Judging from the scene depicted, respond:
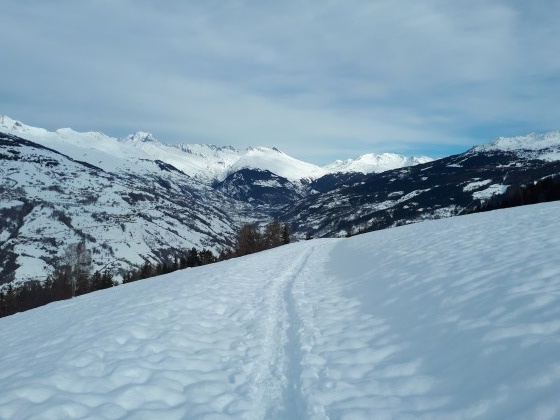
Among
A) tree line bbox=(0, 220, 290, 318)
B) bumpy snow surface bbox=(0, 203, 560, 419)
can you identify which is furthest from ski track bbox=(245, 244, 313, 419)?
tree line bbox=(0, 220, 290, 318)

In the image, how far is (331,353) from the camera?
8.52 metres

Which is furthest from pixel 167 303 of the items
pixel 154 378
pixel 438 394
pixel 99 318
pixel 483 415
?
pixel 483 415

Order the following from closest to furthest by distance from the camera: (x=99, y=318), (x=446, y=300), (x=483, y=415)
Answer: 1. (x=483, y=415)
2. (x=446, y=300)
3. (x=99, y=318)

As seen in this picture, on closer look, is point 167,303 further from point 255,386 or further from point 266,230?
point 266,230

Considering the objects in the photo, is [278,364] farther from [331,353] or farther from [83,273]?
[83,273]

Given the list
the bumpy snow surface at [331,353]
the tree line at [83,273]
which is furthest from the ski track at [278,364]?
the tree line at [83,273]

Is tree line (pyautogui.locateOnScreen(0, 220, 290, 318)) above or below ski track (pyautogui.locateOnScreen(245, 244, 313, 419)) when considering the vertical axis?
above

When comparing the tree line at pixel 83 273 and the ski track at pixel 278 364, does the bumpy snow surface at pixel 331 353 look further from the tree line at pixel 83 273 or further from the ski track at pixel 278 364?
the tree line at pixel 83 273

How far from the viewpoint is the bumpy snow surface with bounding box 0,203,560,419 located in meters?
5.83

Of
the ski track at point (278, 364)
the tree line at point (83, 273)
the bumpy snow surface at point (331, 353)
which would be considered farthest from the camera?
the tree line at point (83, 273)

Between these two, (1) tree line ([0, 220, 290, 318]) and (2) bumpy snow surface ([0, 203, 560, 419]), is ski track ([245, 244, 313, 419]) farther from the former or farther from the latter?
(1) tree line ([0, 220, 290, 318])

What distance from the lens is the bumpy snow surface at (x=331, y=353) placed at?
5832mm

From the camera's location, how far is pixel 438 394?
5.89 m

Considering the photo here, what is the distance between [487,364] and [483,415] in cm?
125
